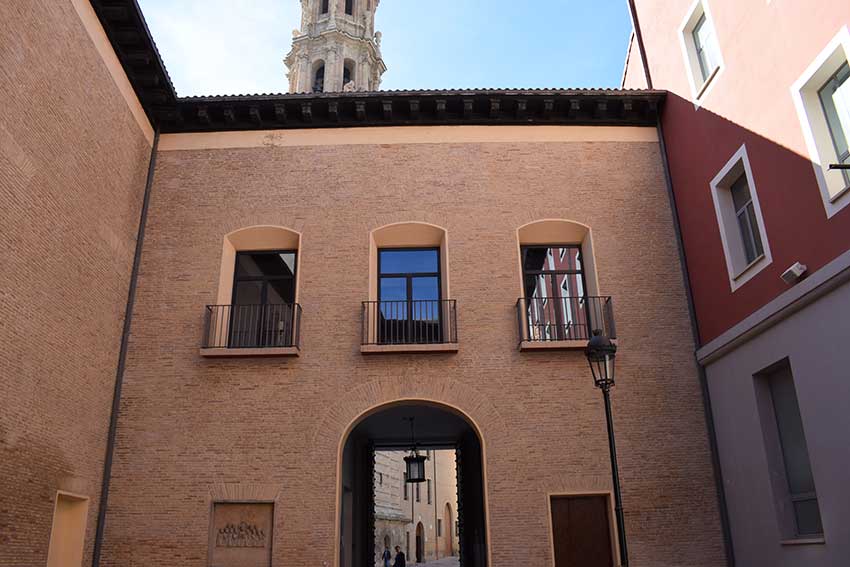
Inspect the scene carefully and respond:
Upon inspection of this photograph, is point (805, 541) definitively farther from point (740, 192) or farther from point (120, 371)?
point (120, 371)

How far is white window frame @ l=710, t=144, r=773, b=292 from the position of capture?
1036 cm

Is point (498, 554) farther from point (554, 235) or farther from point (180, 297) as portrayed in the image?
point (180, 297)

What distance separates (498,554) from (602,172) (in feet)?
24.2

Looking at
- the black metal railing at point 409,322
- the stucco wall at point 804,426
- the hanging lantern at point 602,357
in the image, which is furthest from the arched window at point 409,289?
the stucco wall at point 804,426

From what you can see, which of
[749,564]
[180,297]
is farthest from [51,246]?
[749,564]

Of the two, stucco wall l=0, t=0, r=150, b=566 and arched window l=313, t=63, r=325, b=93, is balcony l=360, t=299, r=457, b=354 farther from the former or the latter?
arched window l=313, t=63, r=325, b=93

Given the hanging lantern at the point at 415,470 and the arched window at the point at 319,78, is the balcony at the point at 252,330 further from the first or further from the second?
the arched window at the point at 319,78

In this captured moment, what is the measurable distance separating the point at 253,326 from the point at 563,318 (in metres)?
5.76

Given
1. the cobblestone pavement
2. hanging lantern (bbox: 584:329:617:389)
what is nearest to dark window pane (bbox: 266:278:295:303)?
hanging lantern (bbox: 584:329:617:389)

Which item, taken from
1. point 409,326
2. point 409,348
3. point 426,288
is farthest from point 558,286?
point 409,348

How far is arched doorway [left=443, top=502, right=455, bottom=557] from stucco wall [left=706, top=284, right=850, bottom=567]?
A: 35619 mm

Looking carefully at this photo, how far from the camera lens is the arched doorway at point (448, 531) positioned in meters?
44.3

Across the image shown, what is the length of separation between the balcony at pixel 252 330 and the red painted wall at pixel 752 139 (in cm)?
729

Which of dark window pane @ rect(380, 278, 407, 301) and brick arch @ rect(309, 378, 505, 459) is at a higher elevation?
dark window pane @ rect(380, 278, 407, 301)
